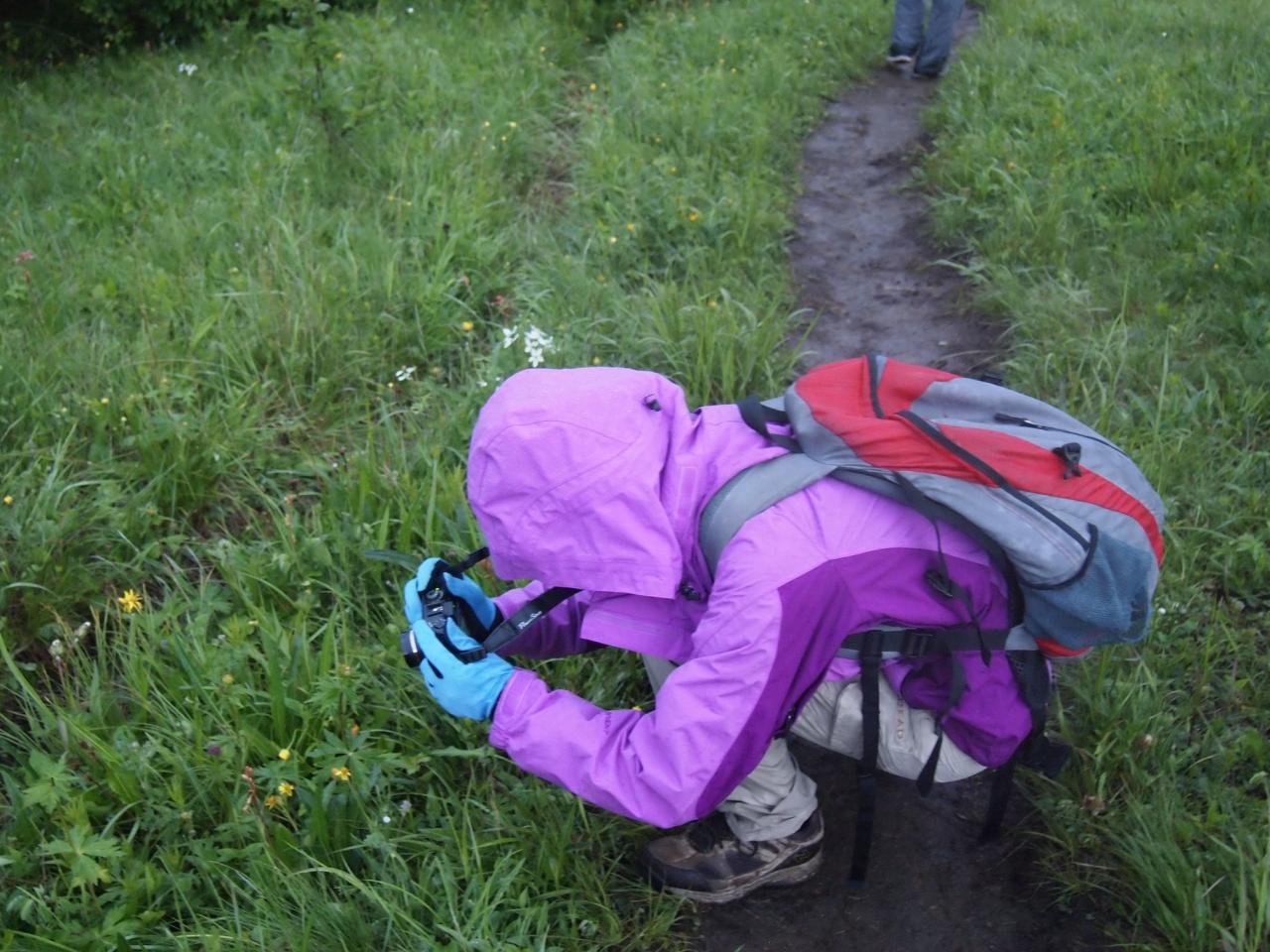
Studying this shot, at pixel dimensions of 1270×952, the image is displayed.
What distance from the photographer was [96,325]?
350 centimetres

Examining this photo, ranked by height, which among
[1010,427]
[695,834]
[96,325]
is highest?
[1010,427]

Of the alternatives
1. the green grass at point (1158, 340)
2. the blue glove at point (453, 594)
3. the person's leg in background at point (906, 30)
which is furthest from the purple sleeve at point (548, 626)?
the person's leg in background at point (906, 30)

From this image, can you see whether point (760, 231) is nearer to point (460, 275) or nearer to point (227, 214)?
point (460, 275)

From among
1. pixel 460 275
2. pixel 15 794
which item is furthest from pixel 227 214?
pixel 15 794

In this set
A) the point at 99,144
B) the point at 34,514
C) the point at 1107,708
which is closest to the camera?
the point at 1107,708

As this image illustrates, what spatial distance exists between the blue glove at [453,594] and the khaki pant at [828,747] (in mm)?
342

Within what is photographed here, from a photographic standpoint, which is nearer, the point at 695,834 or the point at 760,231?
the point at 695,834

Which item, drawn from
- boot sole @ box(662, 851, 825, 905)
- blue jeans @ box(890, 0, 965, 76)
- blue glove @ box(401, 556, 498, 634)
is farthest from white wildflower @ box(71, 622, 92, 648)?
blue jeans @ box(890, 0, 965, 76)

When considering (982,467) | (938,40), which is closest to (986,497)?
(982,467)

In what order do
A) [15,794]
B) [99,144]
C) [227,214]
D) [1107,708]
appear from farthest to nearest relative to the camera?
[99,144] < [227,214] < [1107,708] < [15,794]

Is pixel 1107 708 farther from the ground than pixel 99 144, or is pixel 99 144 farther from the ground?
pixel 99 144

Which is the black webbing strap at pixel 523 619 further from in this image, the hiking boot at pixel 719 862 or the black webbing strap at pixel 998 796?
the black webbing strap at pixel 998 796

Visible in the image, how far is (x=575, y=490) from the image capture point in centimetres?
179

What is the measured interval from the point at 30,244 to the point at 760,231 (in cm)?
263
